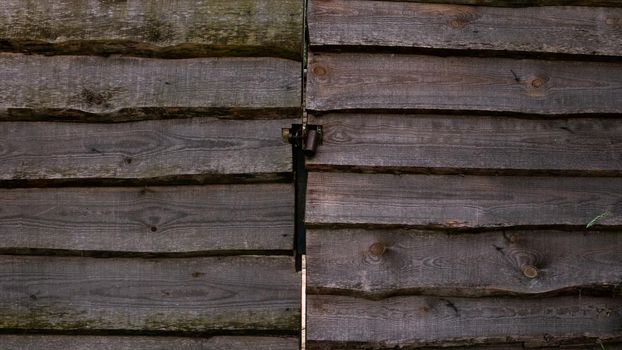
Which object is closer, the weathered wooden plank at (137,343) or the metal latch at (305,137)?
the metal latch at (305,137)

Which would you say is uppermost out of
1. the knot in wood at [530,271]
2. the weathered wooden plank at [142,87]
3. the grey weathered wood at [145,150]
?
the weathered wooden plank at [142,87]

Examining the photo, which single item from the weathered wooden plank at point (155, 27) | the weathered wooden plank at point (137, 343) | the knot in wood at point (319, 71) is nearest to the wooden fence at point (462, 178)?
the knot in wood at point (319, 71)

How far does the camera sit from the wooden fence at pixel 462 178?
8.17 ft

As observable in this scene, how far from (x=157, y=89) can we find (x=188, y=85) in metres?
0.11

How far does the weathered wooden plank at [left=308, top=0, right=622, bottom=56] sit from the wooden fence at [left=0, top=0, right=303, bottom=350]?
15 cm

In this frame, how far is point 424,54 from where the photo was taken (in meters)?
2.53

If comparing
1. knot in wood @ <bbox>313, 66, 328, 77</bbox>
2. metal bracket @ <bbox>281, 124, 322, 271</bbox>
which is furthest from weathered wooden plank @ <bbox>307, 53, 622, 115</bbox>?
metal bracket @ <bbox>281, 124, 322, 271</bbox>

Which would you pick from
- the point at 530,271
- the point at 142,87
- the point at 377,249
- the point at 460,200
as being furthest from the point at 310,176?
the point at 530,271

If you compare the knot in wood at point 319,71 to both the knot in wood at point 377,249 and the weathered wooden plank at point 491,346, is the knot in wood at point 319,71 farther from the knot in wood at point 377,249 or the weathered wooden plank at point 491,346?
the weathered wooden plank at point 491,346

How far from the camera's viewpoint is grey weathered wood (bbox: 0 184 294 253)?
2.53 meters

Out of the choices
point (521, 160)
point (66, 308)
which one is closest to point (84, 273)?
point (66, 308)

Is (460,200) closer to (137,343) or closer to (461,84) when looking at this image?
(461,84)

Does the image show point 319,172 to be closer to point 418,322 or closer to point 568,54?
point 418,322

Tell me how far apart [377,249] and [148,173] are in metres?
0.84
